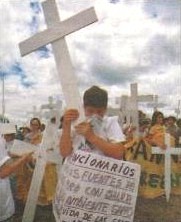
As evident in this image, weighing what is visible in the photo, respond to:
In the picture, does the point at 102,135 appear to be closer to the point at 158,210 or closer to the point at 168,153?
the point at 158,210

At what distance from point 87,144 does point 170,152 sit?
5.63 metres

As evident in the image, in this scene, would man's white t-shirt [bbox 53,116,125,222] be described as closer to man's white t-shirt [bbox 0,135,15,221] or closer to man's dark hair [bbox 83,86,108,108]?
man's dark hair [bbox 83,86,108,108]

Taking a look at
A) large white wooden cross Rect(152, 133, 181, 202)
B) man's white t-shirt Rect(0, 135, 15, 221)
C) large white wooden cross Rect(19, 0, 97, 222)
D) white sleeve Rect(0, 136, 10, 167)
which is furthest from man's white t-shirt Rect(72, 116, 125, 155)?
large white wooden cross Rect(152, 133, 181, 202)

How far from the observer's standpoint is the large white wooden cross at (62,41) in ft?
14.5

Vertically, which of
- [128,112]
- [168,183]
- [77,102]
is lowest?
[168,183]

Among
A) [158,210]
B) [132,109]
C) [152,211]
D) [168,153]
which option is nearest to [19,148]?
[152,211]

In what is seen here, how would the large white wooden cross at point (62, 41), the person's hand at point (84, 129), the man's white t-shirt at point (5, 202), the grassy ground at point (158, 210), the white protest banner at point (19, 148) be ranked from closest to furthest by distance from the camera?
1. the person's hand at point (84, 129)
2. the man's white t-shirt at point (5, 202)
3. the large white wooden cross at point (62, 41)
4. the white protest banner at point (19, 148)
5. the grassy ground at point (158, 210)

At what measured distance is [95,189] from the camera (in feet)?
13.2

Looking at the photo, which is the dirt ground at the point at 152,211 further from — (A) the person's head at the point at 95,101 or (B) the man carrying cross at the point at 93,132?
(A) the person's head at the point at 95,101

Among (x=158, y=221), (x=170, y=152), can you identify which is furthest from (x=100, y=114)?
(x=170, y=152)

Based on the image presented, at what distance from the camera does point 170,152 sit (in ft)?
31.3

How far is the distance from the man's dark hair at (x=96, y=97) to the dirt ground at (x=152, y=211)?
3.10m

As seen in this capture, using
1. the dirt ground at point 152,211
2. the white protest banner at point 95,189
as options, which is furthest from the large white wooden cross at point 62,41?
the dirt ground at point 152,211

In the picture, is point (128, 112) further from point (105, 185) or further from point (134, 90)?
point (105, 185)
